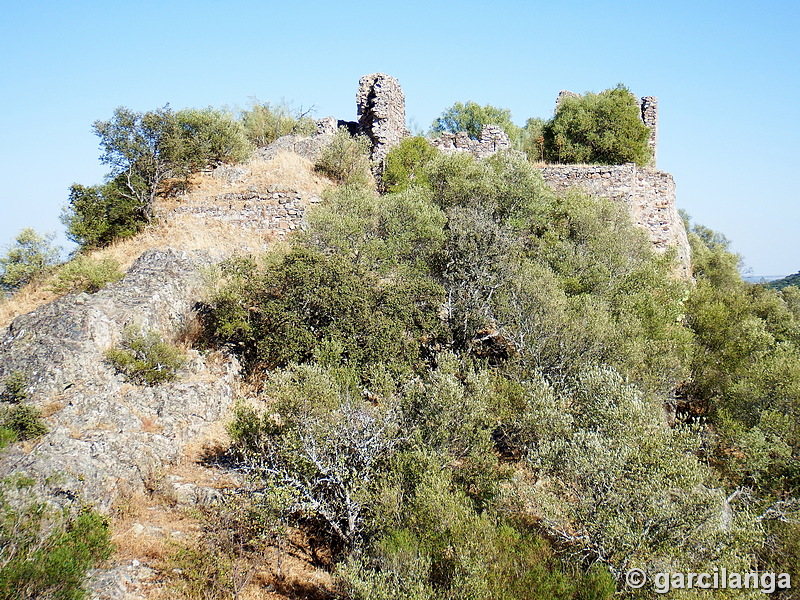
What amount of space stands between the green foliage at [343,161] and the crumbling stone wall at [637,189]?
8.56 metres

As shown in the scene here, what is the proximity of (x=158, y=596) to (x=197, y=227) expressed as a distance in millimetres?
14523

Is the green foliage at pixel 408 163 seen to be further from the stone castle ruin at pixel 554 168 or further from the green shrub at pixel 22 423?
the green shrub at pixel 22 423

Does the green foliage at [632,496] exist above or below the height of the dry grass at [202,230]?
below

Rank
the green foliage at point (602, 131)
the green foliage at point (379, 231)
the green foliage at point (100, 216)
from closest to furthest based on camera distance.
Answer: the green foliage at point (379, 231) → the green foliage at point (100, 216) → the green foliage at point (602, 131)

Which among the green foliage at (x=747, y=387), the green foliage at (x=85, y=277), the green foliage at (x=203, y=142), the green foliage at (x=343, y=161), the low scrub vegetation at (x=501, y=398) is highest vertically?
the green foliage at (x=203, y=142)

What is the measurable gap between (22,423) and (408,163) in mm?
18711

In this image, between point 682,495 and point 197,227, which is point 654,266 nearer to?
point 682,495

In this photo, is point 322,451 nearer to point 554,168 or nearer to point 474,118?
point 554,168

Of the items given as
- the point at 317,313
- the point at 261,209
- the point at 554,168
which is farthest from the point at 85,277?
the point at 554,168

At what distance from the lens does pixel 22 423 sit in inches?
491

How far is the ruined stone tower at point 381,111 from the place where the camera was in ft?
92.6

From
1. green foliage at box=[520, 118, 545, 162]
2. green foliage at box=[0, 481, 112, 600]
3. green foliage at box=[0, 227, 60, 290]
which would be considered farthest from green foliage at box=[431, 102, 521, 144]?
green foliage at box=[0, 481, 112, 600]

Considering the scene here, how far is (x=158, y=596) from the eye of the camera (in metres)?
9.99

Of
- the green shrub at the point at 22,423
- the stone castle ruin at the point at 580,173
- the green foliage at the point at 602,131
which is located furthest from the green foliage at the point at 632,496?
the green foliage at the point at 602,131
